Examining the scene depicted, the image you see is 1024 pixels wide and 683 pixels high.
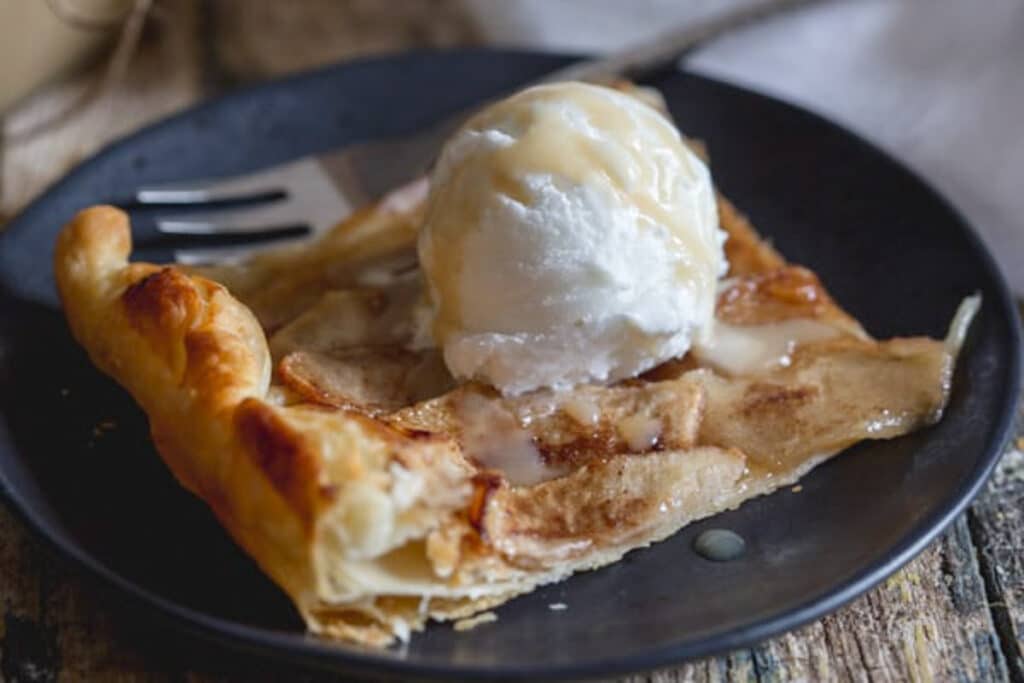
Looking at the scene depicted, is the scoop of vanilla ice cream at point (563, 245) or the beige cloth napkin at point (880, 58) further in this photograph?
the beige cloth napkin at point (880, 58)

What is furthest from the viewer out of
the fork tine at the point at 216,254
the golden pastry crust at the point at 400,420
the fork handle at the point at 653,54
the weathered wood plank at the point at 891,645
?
the fork handle at the point at 653,54

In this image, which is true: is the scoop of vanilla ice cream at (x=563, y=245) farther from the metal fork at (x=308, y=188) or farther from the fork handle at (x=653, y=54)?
the fork handle at (x=653, y=54)

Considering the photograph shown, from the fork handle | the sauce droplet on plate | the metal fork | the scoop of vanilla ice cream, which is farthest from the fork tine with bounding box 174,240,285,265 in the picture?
the sauce droplet on plate

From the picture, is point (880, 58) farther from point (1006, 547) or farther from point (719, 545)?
point (719, 545)

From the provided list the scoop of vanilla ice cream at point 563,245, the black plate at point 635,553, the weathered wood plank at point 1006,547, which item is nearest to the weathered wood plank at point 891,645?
the weathered wood plank at point 1006,547

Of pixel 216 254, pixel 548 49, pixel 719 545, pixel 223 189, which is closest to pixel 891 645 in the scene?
pixel 719 545

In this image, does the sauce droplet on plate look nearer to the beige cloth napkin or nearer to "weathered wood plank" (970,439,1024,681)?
"weathered wood plank" (970,439,1024,681)

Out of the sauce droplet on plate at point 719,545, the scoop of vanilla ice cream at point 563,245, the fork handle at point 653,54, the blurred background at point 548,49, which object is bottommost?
the blurred background at point 548,49
